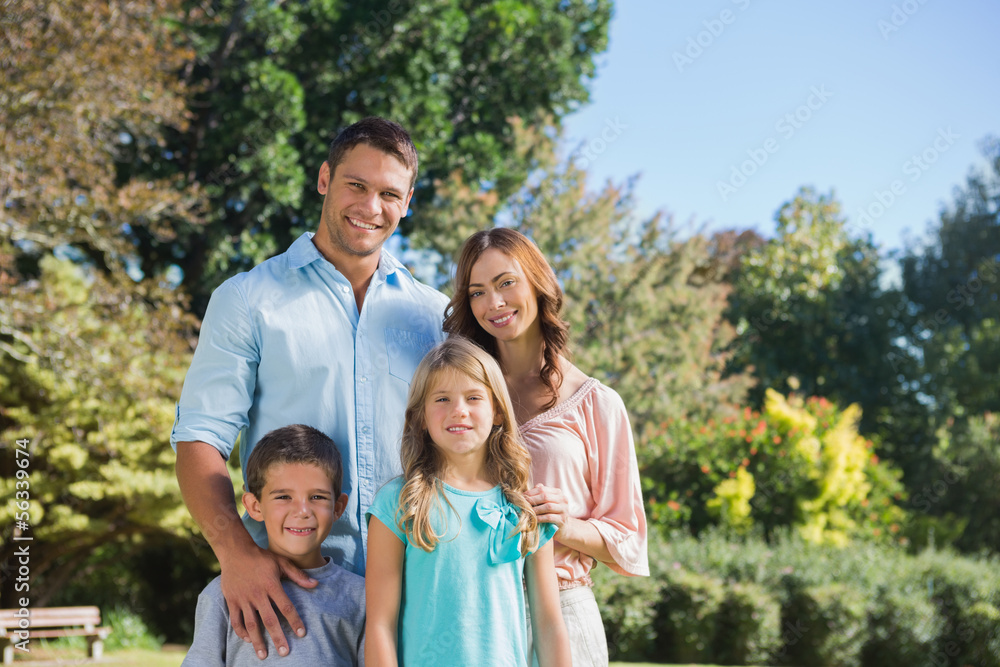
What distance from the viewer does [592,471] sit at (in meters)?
2.56

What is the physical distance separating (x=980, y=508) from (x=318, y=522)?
769 inches

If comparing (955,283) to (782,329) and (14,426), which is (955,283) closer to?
(782,329)

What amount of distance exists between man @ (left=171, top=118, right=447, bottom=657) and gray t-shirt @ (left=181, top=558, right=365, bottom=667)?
5cm

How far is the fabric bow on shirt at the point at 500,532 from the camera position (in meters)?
2.18

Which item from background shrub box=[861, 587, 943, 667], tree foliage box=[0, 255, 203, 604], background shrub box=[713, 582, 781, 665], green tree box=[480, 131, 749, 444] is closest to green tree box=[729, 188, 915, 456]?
green tree box=[480, 131, 749, 444]

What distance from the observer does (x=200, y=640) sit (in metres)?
2.15

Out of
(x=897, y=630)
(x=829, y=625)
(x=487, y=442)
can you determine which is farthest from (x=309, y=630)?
→ (x=897, y=630)

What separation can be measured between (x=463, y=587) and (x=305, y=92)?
11265 mm

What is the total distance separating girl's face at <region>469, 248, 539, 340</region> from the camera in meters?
2.60

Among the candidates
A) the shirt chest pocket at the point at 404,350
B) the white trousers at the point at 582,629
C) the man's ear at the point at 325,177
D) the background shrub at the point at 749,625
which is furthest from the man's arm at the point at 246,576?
the background shrub at the point at 749,625

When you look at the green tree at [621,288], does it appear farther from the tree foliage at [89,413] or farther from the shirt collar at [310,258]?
the shirt collar at [310,258]

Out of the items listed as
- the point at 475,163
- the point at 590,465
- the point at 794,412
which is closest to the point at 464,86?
the point at 475,163

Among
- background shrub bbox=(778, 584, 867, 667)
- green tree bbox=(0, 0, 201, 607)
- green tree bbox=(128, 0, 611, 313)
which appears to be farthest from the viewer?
green tree bbox=(128, 0, 611, 313)

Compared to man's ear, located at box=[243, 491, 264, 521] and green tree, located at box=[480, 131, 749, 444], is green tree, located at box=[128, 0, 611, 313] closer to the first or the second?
green tree, located at box=[480, 131, 749, 444]
